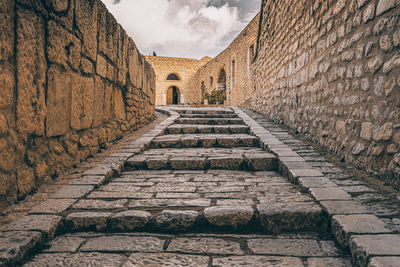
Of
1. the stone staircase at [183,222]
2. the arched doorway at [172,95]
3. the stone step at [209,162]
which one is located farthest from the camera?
the arched doorway at [172,95]

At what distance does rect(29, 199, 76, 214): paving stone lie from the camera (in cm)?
164

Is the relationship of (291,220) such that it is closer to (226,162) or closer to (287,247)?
(287,247)

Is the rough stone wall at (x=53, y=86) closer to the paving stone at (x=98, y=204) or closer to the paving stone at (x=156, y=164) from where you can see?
the paving stone at (x=98, y=204)

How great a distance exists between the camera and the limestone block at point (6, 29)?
4.96 ft

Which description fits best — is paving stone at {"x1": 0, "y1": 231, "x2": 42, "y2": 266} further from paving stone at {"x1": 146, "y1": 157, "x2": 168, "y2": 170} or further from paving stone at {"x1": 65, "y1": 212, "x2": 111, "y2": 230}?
paving stone at {"x1": 146, "y1": 157, "x2": 168, "y2": 170}

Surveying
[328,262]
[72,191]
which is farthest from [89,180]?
[328,262]

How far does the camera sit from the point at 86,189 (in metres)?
2.04

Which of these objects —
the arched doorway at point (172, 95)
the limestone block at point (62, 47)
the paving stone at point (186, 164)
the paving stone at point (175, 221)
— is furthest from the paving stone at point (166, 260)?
the arched doorway at point (172, 95)

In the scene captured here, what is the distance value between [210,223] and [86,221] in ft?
2.73

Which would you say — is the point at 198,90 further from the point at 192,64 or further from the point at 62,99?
the point at 62,99

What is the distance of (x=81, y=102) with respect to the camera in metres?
2.57

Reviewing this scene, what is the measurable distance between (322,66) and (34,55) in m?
3.23

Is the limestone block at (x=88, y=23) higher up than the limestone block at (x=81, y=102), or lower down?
higher up

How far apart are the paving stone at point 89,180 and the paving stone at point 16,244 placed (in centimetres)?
76
